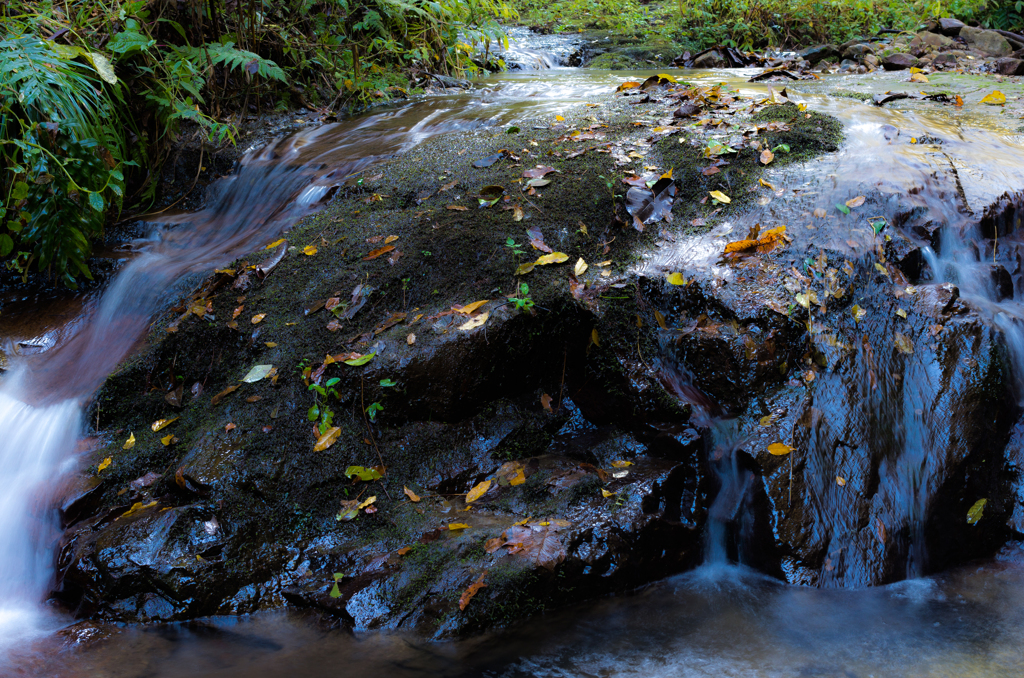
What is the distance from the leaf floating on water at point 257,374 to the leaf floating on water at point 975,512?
335 cm

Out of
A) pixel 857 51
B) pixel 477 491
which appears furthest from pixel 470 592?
pixel 857 51

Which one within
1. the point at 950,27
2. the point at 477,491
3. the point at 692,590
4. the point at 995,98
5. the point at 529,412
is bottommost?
the point at 692,590

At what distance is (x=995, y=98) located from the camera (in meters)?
5.06

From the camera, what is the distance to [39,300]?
164 inches

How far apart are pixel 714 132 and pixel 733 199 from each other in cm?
84

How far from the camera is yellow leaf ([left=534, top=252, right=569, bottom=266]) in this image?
3.33 meters

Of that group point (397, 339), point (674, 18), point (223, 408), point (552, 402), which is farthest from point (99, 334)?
point (674, 18)

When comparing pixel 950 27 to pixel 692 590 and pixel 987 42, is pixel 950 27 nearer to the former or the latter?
pixel 987 42

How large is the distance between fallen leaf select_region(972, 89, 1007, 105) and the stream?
884mm

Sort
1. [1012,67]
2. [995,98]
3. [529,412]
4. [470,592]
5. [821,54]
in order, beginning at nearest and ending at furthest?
[470,592]
[529,412]
[995,98]
[1012,67]
[821,54]

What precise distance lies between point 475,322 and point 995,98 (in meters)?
4.97

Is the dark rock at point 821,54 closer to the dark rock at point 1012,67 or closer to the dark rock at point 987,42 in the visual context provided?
the dark rock at point 987,42

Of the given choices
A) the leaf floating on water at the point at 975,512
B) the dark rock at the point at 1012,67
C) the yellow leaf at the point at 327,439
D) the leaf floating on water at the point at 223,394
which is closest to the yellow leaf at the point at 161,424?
the leaf floating on water at the point at 223,394

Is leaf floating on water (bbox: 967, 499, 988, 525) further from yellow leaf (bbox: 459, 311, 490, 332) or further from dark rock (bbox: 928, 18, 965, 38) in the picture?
dark rock (bbox: 928, 18, 965, 38)
